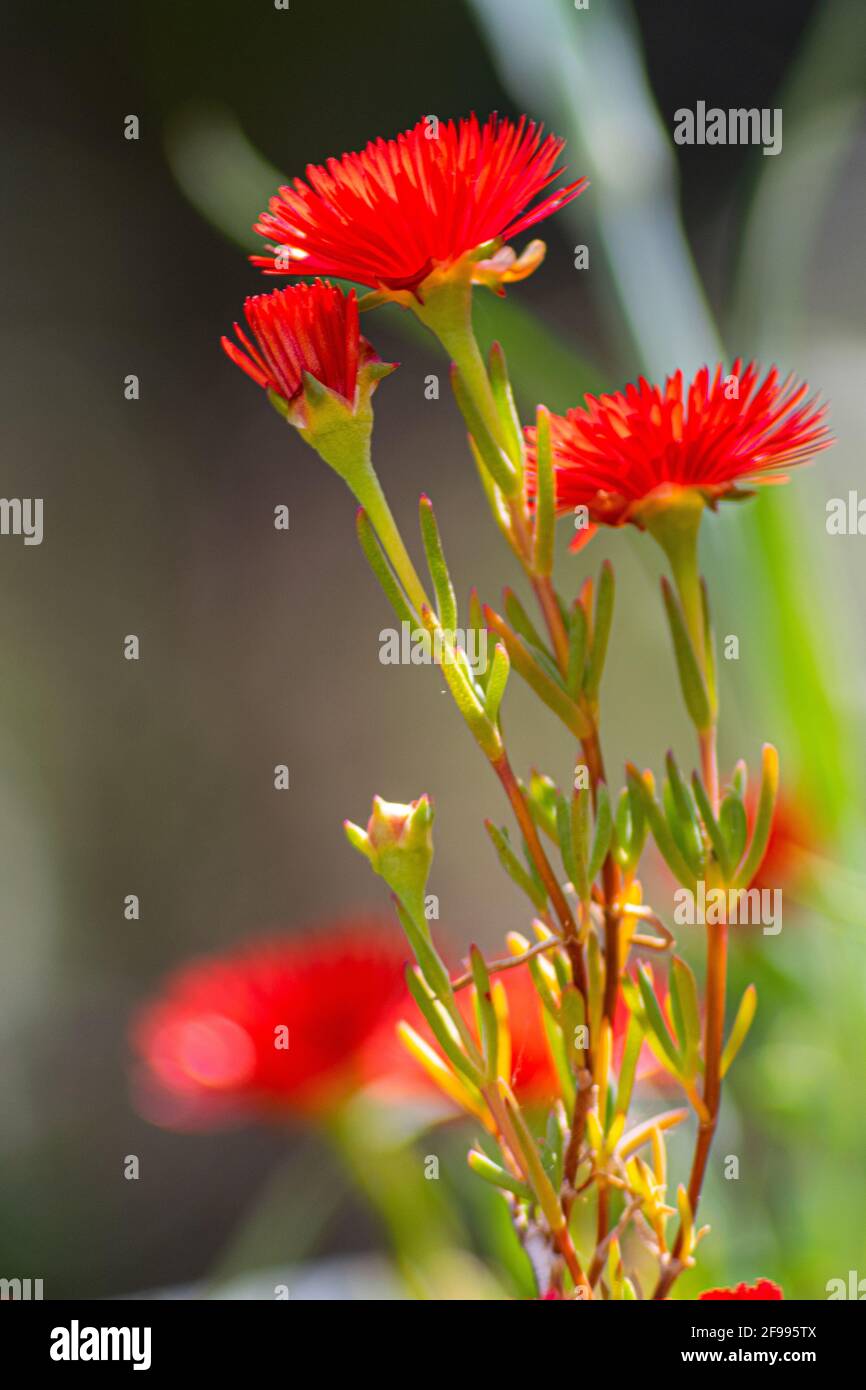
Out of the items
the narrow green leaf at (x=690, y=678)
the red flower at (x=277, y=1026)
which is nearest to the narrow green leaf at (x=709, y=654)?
the narrow green leaf at (x=690, y=678)

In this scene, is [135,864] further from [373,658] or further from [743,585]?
[743,585]

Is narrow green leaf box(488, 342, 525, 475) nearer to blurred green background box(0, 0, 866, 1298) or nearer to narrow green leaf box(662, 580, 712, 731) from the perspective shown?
narrow green leaf box(662, 580, 712, 731)

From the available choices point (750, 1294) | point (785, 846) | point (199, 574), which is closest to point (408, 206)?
point (750, 1294)

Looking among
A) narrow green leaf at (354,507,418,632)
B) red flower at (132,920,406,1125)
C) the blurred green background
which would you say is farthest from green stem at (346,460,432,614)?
the blurred green background

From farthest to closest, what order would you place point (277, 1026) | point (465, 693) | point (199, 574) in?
1. point (199, 574)
2. point (277, 1026)
3. point (465, 693)

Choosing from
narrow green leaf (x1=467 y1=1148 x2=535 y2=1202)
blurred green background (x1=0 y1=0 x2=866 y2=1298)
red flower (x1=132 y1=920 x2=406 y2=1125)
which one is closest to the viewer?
narrow green leaf (x1=467 y1=1148 x2=535 y2=1202)

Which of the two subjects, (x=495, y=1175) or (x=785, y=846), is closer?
(x=495, y=1175)

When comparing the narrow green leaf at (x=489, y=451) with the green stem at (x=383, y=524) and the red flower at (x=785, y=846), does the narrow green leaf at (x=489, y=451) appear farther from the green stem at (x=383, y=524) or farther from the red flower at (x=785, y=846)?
the red flower at (x=785, y=846)

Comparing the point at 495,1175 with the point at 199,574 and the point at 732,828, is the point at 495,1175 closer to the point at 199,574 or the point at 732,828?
the point at 732,828
